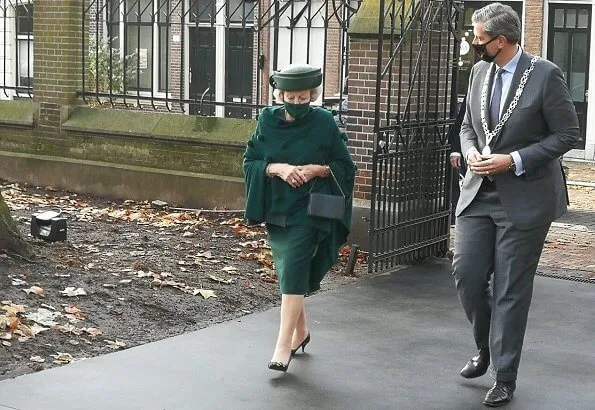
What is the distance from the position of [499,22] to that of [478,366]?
1.86 m

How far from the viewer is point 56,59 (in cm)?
1405

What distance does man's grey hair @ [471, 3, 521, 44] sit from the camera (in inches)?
243

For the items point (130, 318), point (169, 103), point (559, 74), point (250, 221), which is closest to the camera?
point (559, 74)

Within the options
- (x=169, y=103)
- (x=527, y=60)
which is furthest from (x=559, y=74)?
(x=169, y=103)

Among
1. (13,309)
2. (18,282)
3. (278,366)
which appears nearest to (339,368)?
(278,366)

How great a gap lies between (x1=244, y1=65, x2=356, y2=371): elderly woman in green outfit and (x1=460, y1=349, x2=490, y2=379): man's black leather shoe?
3.20ft

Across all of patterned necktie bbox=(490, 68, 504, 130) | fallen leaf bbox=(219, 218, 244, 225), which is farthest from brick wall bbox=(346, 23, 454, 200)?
patterned necktie bbox=(490, 68, 504, 130)

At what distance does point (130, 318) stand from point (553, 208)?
3011 millimetres

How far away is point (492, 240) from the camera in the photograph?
629 centimetres

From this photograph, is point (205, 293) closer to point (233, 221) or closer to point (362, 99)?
point (362, 99)

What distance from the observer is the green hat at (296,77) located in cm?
654

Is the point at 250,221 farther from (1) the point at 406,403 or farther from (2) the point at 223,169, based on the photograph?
(2) the point at 223,169

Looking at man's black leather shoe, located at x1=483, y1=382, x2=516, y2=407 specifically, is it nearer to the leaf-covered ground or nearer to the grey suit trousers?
the grey suit trousers

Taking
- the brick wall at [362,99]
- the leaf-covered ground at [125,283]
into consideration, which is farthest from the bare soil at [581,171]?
the brick wall at [362,99]
